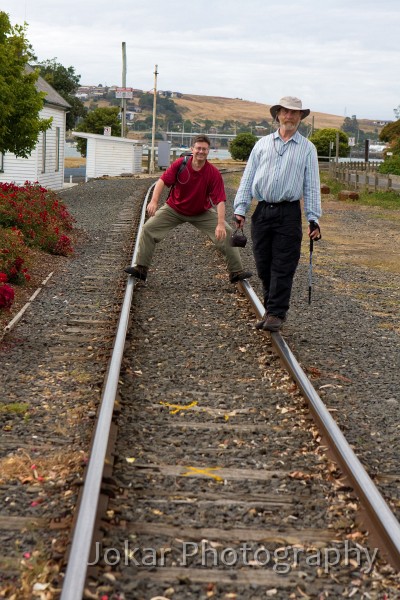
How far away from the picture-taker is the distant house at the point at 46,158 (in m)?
33.4

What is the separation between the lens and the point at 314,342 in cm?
855

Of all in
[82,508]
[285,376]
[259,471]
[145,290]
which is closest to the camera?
[82,508]

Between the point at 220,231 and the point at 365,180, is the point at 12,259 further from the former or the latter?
the point at 365,180

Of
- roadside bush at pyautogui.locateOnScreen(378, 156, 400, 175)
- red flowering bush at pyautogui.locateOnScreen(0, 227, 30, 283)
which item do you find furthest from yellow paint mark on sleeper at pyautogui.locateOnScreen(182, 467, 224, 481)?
roadside bush at pyautogui.locateOnScreen(378, 156, 400, 175)

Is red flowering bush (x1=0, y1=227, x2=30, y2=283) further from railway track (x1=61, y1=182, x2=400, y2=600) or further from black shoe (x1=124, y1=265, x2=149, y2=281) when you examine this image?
railway track (x1=61, y1=182, x2=400, y2=600)

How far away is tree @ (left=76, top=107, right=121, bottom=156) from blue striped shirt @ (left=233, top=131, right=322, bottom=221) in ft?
229

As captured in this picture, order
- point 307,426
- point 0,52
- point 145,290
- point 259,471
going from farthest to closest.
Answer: point 0,52 < point 145,290 < point 307,426 < point 259,471

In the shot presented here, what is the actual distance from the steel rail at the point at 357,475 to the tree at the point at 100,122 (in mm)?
71720

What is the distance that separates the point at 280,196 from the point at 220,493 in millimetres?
3816

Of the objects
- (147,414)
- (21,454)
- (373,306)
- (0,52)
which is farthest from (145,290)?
(0,52)

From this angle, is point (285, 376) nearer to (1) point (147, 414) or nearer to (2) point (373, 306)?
(1) point (147, 414)

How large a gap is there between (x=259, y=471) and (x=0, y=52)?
58.3 ft

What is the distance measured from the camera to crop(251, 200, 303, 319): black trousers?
8031 mm

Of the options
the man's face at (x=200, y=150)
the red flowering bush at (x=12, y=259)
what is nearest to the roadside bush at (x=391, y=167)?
the red flowering bush at (x=12, y=259)
